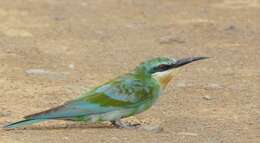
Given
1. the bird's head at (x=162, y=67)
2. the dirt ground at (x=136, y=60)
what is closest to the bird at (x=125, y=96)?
the bird's head at (x=162, y=67)

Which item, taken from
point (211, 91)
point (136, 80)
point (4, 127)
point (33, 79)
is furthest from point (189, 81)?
point (4, 127)

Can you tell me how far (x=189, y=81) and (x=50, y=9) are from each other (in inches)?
151

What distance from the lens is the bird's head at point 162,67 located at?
6398mm

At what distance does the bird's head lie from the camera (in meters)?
6.40

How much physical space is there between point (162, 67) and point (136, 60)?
9.14 feet

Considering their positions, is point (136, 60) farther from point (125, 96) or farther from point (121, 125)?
point (125, 96)

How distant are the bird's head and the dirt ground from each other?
0.34 metres

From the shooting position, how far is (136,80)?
6516mm

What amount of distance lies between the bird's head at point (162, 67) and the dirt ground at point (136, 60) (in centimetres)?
34

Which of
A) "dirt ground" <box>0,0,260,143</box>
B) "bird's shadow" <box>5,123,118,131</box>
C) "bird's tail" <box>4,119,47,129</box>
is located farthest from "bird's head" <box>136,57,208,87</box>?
"bird's tail" <box>4,119,47,129</box>

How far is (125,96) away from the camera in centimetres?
644

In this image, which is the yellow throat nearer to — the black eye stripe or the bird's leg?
the black eye stripe

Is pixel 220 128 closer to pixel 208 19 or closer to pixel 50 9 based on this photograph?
pixel 208 19

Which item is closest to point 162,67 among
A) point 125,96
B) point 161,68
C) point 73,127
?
point 161,68
